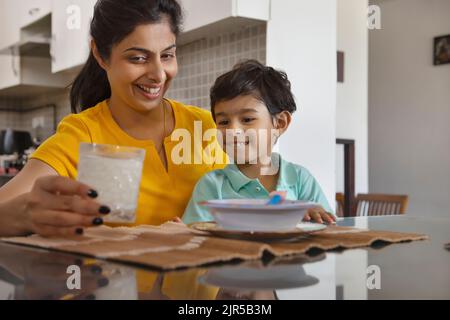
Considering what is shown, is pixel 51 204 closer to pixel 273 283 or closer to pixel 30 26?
pixel 273 283

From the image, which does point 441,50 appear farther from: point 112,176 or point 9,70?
point 112,176

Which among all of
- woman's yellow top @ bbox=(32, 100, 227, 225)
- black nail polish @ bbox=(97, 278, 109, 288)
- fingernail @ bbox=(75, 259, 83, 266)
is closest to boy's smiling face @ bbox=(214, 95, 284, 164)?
woman's yellow top @ bbox=(32, 100, 227, 225)

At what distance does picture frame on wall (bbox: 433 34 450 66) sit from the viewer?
17.7 ft

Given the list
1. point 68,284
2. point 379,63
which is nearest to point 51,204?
point 68,284

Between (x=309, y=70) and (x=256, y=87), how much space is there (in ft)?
3.78

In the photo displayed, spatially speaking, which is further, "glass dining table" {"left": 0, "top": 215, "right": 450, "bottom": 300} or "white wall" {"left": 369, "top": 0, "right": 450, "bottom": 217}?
"white wall" {"left": 369, "top": 0, "right": 450, "bottom": 217}

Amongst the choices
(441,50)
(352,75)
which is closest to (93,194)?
(352,75)

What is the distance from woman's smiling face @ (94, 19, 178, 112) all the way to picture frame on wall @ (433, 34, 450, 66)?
14.5ft

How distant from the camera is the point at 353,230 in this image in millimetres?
1067

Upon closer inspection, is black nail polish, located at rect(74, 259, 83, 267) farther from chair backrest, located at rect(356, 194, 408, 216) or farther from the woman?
chair backrest, located at rect(356, 194, 408, 216)

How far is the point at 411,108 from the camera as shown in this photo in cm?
585

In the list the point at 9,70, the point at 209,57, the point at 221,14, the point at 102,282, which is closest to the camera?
the point at 102,282

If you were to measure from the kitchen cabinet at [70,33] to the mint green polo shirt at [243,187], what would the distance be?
2270 mm
